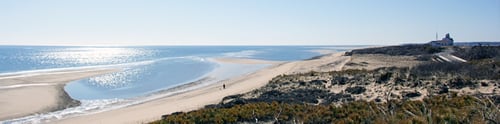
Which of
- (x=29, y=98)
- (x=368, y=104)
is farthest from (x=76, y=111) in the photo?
(x=368, y=104)

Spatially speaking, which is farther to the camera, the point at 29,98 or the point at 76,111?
the point at 29,98

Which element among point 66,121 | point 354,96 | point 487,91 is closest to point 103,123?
point 66,121

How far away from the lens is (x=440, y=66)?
67.7 ft

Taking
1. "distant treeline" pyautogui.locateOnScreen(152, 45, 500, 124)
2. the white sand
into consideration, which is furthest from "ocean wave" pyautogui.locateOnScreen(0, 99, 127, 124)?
"distant treeline" pyautogui.locateOnScreen(152, 45, 500, 124)

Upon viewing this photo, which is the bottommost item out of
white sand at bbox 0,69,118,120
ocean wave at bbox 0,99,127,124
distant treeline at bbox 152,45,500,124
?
ocean wave at bbox 0,99,127,124

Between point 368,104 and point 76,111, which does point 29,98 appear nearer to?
point 76,111

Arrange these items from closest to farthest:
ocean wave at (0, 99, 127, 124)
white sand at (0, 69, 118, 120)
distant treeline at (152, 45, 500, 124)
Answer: distant treeline at (152, 45, 500, 124)
ocean wave at (0, 99, 127, 124)
white sand at (0, 69, 118, 120)

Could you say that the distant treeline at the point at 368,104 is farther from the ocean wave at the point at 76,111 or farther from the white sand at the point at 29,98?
the white sand at the point at 29,98

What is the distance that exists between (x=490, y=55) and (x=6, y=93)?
1357 inches

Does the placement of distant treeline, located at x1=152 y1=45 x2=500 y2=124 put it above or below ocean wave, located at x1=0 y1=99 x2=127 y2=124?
above

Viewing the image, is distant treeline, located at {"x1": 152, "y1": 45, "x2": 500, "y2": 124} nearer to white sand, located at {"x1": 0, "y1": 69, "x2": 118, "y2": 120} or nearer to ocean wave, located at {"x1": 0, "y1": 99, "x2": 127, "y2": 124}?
ocean wave, located at {"x1": 0, "y1": 99, "x2": 127, "y2": 124}

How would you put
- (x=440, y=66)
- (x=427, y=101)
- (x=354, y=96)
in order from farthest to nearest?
(x=440, y=66) → (x=354, y=96) → (x=427, y=101)

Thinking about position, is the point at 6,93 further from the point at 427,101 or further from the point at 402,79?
the point at 427,101

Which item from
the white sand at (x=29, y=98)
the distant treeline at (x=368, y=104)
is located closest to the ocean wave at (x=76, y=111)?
the white sand at (x=29, y=98)
